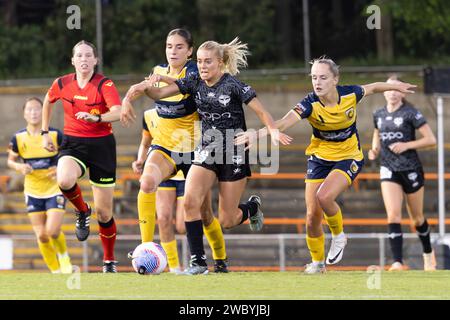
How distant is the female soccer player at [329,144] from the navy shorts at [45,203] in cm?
455

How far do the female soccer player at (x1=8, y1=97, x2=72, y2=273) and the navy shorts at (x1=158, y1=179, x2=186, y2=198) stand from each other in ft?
9.66

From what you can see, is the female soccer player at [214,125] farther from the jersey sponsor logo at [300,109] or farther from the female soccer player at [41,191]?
the female soccer player at [41,191]

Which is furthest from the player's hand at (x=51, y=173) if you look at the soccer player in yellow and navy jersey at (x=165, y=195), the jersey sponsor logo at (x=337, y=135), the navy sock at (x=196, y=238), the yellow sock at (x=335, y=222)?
the jersey sponsor logo at (x=337, y=135)

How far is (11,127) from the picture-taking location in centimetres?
2853

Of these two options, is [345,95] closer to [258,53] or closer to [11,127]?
[11,127]

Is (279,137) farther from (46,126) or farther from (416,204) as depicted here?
(416,204)

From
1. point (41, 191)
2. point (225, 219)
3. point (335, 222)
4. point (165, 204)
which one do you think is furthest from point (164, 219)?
point (41, 191)

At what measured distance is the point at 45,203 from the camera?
16.5m

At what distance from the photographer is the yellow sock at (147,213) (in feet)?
43.2

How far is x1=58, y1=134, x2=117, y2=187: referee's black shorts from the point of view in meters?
13.0

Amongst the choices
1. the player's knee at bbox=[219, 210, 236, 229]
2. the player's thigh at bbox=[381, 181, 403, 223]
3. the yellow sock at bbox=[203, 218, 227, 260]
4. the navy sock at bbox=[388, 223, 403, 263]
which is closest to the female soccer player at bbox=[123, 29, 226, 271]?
the yellow sock at bbox=[203, 218, 227, 260]

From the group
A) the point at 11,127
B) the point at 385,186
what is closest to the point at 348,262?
the point at 385,186

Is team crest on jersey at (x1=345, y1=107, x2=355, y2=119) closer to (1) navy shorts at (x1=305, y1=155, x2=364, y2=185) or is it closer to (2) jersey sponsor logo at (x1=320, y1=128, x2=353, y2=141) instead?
(2) jersey sponsor logo at (x1=320, y1=128, x2=353, y2=141)
